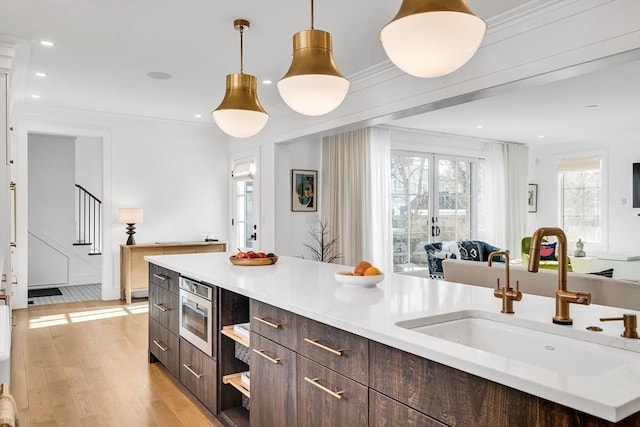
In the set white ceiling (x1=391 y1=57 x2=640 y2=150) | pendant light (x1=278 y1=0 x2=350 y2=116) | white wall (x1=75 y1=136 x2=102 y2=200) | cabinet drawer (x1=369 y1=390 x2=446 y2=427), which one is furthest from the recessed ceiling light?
white wall (x1=75 y1=136 x2=102 y2=200)

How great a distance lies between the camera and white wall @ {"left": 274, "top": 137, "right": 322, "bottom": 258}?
6.19 metres

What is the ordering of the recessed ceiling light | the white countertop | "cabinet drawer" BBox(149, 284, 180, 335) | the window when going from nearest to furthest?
the white countertop → "cabinet drawer" BBox(149, 284, 180, 335) → the recessed ceiling light → the window

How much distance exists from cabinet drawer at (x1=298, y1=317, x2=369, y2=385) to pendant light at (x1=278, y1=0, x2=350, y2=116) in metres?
1.12

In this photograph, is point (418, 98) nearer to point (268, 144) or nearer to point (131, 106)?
point (268, 144)

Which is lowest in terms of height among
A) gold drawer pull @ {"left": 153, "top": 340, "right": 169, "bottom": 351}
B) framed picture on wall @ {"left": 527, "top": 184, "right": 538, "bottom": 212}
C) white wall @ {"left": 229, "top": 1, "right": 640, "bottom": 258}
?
gold drawer pull @ {"left": 153, "top": 340, "right": 169, "bottom": 351}

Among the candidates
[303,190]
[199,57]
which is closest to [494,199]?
[303,190]

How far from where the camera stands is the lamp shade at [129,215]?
6.24 metres

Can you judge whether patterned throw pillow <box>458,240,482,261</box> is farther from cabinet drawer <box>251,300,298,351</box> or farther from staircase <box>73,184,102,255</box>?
staircase <box>73,184,102,255</box>

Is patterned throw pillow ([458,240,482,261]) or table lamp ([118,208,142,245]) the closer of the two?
table lamp ([118,208,142,245])

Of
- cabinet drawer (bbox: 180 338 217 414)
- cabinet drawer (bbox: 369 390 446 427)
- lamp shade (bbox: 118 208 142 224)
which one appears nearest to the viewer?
cabinet drawer (bbox: 369 390 446 427)

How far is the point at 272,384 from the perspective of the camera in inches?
80.9

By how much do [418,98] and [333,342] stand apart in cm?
278

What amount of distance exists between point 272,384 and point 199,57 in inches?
123

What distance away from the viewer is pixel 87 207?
8625 mm
